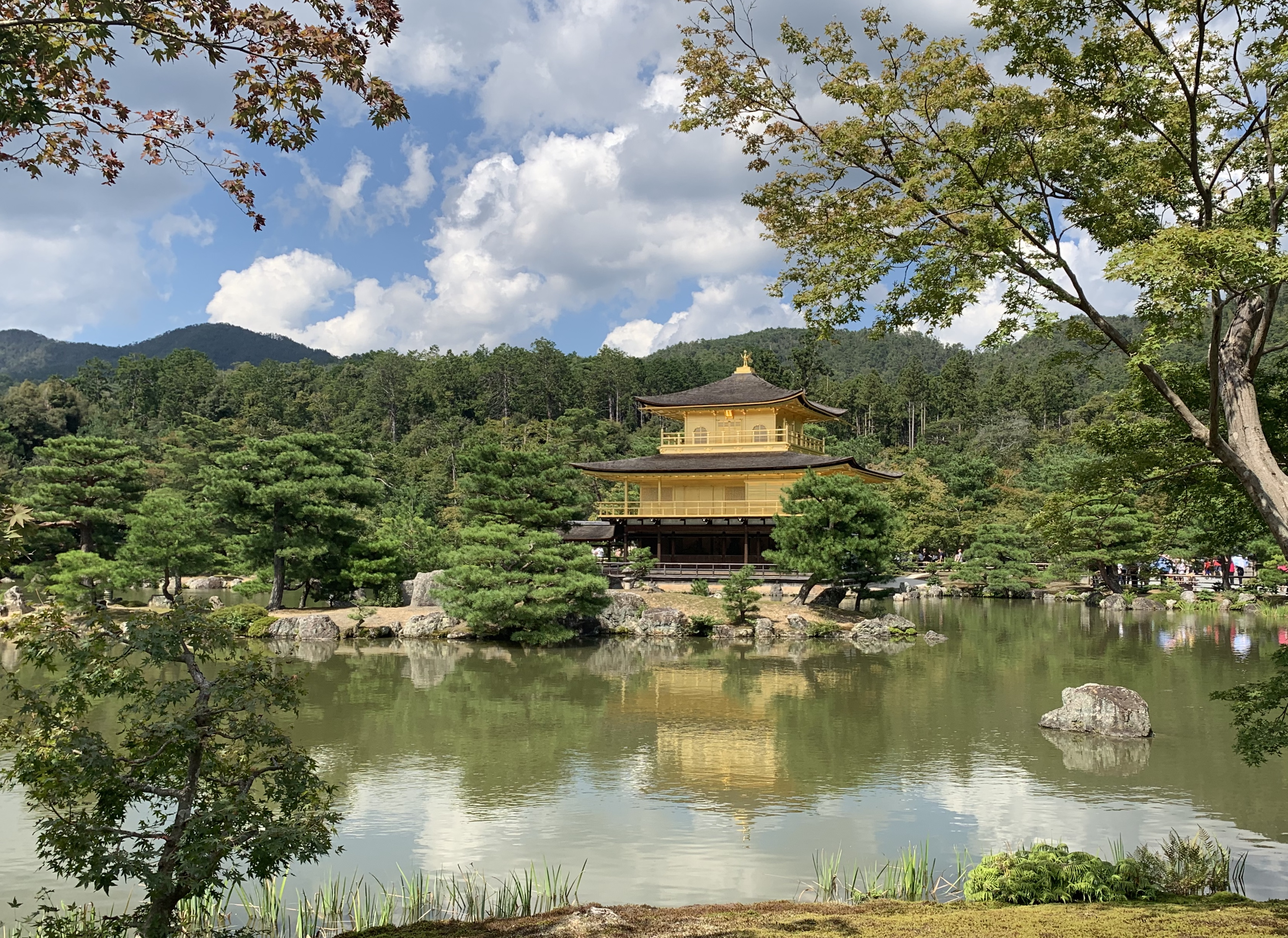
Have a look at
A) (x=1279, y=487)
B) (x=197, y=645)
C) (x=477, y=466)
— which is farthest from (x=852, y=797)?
(x=477, y=466)

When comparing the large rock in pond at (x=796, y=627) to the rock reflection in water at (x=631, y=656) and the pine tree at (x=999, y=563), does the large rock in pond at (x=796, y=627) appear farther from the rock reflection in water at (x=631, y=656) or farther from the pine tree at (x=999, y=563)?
the pine tree at (x=999, y=563)

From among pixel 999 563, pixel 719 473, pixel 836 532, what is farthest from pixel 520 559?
pixel 999 563

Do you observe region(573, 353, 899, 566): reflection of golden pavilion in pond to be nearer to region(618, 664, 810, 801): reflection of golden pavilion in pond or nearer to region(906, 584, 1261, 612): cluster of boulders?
region(906, 584, 1261, 612): cluster of boulders

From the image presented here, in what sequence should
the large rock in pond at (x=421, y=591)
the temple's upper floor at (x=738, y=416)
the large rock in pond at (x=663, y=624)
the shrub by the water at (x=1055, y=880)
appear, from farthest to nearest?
the temple's upper floor at (x=738, y=416)
the large rock in pond at (x=421, y=591)
the large rock in pond at (x=663, y=624)
the shrub by the water at (x=1055, y=880)

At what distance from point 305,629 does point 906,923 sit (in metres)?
17.9

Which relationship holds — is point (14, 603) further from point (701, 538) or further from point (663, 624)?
point (701, 538)

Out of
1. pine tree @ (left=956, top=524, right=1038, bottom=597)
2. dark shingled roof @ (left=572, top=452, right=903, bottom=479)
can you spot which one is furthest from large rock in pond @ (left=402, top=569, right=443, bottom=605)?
pine tree @ (left=956, top=524, right=1038, bottom=597)

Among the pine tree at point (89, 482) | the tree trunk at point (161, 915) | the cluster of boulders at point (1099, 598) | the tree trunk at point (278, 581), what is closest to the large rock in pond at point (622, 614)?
the cluster of boulders at point (1099, 598)

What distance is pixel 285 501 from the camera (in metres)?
21.5

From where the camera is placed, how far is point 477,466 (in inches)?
797

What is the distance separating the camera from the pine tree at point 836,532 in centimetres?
2170

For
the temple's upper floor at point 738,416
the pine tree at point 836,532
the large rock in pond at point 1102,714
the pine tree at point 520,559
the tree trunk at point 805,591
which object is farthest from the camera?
the temple's upper floor at point 738,416

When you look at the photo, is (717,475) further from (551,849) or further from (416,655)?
(551,849)

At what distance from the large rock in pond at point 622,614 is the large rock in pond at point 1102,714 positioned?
11002 mm
